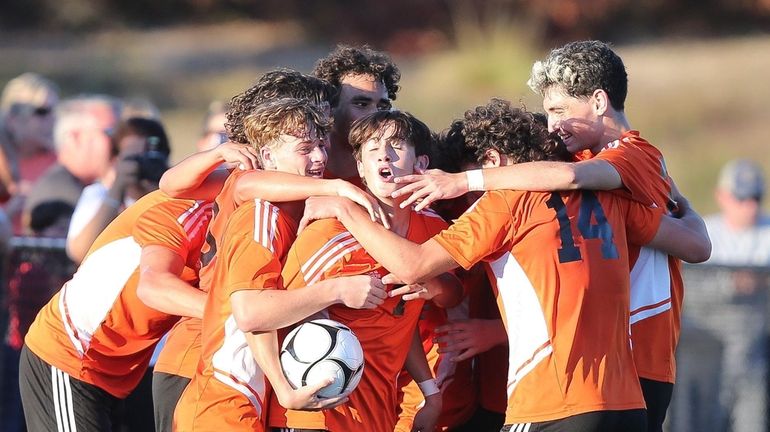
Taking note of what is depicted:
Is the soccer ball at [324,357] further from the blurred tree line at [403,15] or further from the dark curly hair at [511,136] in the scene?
the blurred tree line at [403,15]

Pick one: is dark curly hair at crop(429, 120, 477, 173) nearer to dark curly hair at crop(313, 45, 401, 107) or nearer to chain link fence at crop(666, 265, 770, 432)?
dark curly hair at crop(313, 45, 401, 107)

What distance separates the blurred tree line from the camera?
2030 centimetres

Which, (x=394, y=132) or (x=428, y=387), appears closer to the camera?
(x=394, y=132)

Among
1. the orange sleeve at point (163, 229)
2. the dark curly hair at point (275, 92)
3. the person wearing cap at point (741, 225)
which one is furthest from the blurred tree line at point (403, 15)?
the dark curly hair at point (275, 92)

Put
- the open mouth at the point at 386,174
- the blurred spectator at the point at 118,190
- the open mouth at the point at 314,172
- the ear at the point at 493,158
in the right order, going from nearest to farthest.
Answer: the open mouth at the point at 386,174, the open mouth at the point at 314,172, the ear at the point at 493,158, the blurred spectator at the point at 118,190

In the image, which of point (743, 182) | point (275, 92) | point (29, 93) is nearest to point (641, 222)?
point (275, 92)

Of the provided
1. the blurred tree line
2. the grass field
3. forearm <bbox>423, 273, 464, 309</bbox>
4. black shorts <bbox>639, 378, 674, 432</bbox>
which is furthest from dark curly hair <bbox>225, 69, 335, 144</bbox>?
the blurred tree line

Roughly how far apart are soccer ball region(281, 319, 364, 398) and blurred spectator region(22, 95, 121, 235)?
4.16 meters

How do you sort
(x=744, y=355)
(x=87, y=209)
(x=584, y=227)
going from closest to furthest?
(x=584, y=227) → (x=87, y=209) → (x=744, y=355)

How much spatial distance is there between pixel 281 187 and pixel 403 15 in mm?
17788

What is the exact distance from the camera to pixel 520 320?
4.43 m

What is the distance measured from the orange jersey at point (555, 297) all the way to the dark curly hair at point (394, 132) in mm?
346

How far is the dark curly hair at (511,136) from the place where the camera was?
469 cm

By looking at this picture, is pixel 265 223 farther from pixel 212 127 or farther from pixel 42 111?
pixel 42 111
